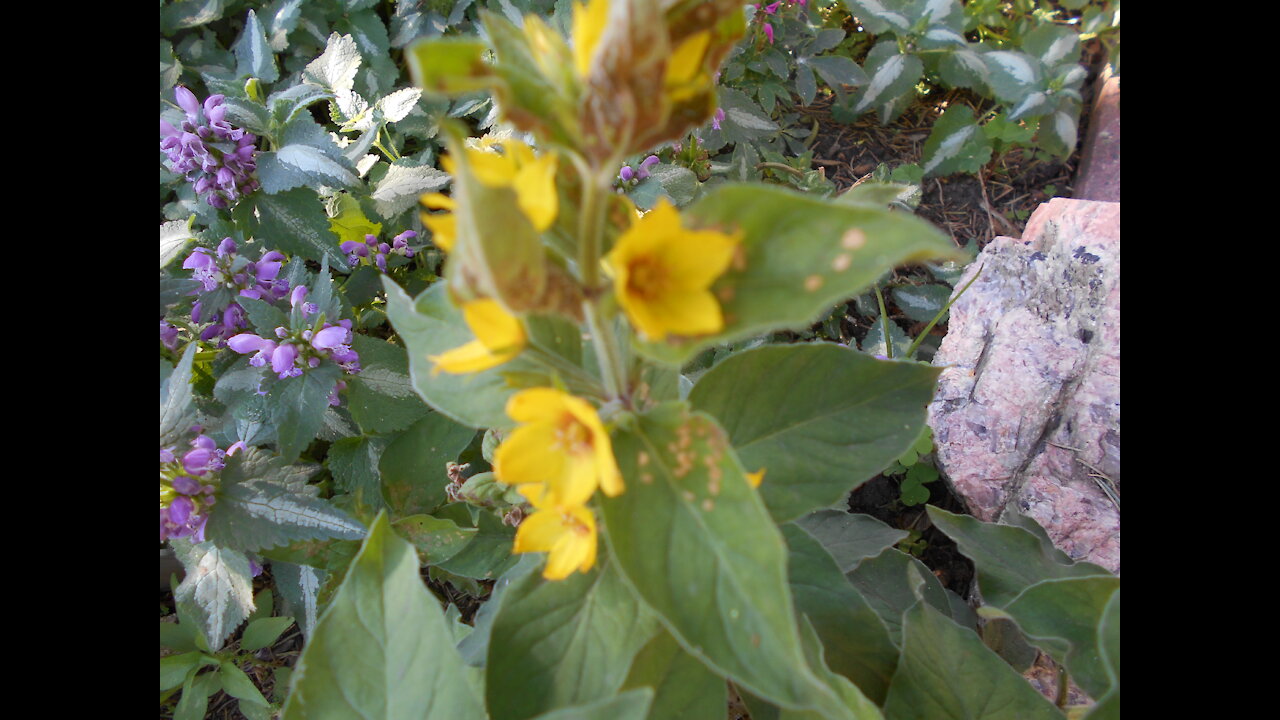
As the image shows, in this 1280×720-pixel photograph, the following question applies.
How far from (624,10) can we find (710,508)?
0.47 m

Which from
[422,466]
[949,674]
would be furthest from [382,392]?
[949,674]

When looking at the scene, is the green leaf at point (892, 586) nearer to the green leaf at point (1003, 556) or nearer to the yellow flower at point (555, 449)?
the green leaf at point (1003, 556)

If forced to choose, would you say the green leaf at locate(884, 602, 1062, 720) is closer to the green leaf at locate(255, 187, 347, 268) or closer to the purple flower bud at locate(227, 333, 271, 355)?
the purple flower bud at locate(227, 333, 271, 355)

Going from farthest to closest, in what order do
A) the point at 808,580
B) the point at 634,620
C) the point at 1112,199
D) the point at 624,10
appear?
the point at 1112,199
the point at 808,580
the point at 634,620
the point at 624,10

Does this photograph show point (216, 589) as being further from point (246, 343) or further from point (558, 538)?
point (558, 538)

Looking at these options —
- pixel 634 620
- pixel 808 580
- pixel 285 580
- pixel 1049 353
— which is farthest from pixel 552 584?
pixel 1049 353

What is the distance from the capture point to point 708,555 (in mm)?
705

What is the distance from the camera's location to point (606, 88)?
1.89 ft

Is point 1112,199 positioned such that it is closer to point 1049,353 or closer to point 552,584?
point 1049,353

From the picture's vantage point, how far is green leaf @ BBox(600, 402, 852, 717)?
0.65 m

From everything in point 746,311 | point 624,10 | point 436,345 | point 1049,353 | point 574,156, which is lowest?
point 1049,353

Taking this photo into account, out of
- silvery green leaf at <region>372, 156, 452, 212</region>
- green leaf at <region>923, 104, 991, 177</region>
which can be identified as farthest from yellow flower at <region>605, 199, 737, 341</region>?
green leaf at <region>923, 104, 991, 177</region>

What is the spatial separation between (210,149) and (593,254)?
1.71 meters

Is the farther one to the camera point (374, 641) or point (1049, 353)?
point (1049, 353)
